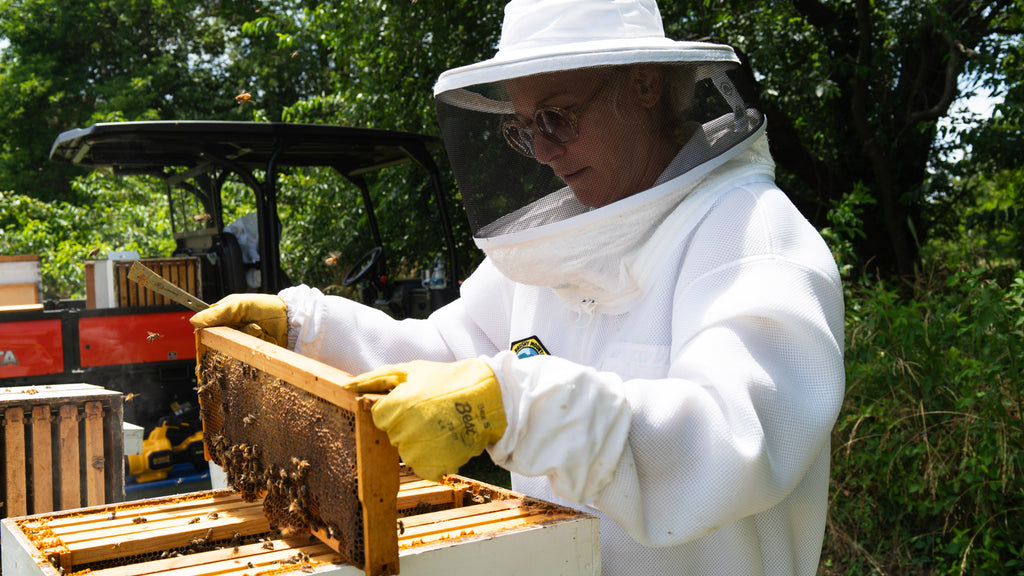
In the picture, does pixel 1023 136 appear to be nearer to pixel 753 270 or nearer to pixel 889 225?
pixel 889 225

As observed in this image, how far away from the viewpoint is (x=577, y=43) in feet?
4.82

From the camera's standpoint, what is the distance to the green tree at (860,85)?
5.42 m

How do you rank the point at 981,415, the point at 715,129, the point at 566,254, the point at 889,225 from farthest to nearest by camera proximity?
the point at 889,225 < the point at 981,415 < the point at 715,129 < the point at 566,254

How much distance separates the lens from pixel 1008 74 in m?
5.06

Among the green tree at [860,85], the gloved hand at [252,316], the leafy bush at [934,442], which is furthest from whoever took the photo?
the green tree at [860,85]

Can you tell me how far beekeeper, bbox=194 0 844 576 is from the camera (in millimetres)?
1067

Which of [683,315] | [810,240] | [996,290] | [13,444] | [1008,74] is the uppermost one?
[1008,74]

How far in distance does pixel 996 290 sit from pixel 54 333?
4.53 m

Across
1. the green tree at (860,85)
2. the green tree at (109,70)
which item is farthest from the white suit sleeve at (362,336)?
the green tree at (109,70)

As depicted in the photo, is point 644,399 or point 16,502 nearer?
point 644,399

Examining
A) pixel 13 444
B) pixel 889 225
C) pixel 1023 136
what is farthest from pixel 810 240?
pixel 889 225

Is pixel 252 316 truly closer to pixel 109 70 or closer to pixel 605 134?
pixel 605 134

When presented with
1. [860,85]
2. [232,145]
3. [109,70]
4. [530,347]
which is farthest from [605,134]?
[109,70]

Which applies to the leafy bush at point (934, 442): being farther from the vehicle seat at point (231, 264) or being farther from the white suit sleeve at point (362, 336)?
the vehicle seat at point (231, 264)
